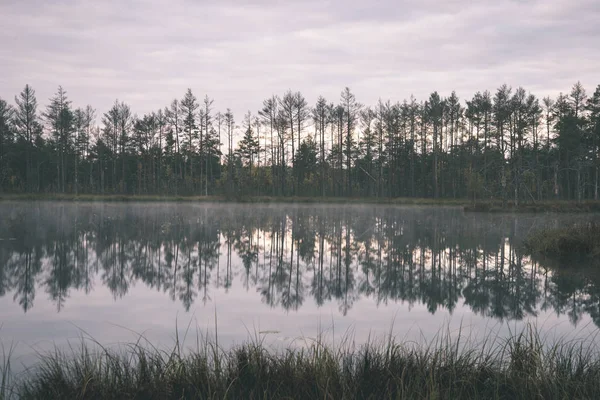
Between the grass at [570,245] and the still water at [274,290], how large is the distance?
27.7 inches

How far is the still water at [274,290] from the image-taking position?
618 centimetres

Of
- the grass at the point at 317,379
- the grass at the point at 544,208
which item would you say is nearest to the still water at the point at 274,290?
the grass at the point at 317,379

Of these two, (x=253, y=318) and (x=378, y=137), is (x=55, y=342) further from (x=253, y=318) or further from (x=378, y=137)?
(x=378, y=137)

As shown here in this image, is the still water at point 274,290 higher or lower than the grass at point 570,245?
lower

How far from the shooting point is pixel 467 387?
3.96 metres

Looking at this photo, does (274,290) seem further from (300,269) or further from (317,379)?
(317,379)

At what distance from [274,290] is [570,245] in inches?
344

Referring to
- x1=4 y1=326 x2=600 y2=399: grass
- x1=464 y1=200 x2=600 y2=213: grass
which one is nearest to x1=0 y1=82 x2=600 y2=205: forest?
x1=464 y1=200 x2=600 y2=213: grass

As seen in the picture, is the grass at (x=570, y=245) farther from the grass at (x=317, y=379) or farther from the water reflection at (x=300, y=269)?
the grass at (x=317, y=379)

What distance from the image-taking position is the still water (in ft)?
20.3

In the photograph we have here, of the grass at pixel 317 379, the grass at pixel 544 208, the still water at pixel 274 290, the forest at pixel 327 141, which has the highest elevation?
the forest at pixel 327 141

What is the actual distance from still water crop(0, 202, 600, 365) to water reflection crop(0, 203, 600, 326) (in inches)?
1.3

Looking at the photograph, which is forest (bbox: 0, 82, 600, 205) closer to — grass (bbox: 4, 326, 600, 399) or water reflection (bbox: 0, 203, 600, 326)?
water reflection (bbox: 0, 203, 600, 326)

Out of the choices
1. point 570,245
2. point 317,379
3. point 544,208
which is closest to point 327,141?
point 544,208
